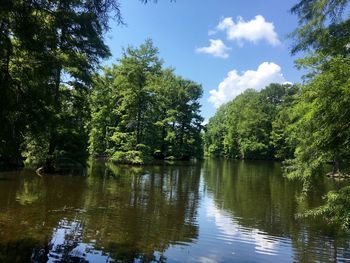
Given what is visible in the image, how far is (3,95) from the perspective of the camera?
18.3 feet

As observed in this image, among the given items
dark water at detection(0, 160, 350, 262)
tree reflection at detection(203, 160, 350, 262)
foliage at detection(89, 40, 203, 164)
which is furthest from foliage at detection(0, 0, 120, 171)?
foliage at detection(89, 40, 203, 164)

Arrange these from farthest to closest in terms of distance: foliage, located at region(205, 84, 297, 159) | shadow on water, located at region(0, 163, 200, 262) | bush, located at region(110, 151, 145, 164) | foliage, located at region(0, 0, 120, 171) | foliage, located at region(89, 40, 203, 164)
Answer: foliage, located at region(205, 84, 297, 159) → foliage, located at region(89, 40, 203, 164) → bush, located at region(110, 151, 145, 164) → shadow on water, located at region(0, 163, 200, 262) → foliage, located at region(0, 0, 120, 171)

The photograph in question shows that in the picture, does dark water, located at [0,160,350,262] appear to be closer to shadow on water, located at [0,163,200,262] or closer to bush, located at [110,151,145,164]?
shadow on water, located at [0,163,200,262]

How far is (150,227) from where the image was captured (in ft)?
37.8

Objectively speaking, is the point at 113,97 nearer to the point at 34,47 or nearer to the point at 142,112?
the point at 142,112

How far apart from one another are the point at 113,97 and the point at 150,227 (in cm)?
3626

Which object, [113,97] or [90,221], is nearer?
[90,221]

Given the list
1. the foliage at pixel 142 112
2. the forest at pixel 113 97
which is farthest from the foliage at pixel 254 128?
the foliage at pixel 142 112

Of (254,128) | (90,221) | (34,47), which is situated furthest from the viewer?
(254,128)

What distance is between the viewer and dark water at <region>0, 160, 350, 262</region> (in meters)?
8.95

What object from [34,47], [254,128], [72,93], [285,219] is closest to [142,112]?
[72,93]

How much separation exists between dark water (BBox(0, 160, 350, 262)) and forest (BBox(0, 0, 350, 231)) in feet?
6.47

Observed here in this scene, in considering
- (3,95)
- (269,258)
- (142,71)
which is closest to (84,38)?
(3,95)

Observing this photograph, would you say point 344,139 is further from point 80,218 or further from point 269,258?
point 80,218
